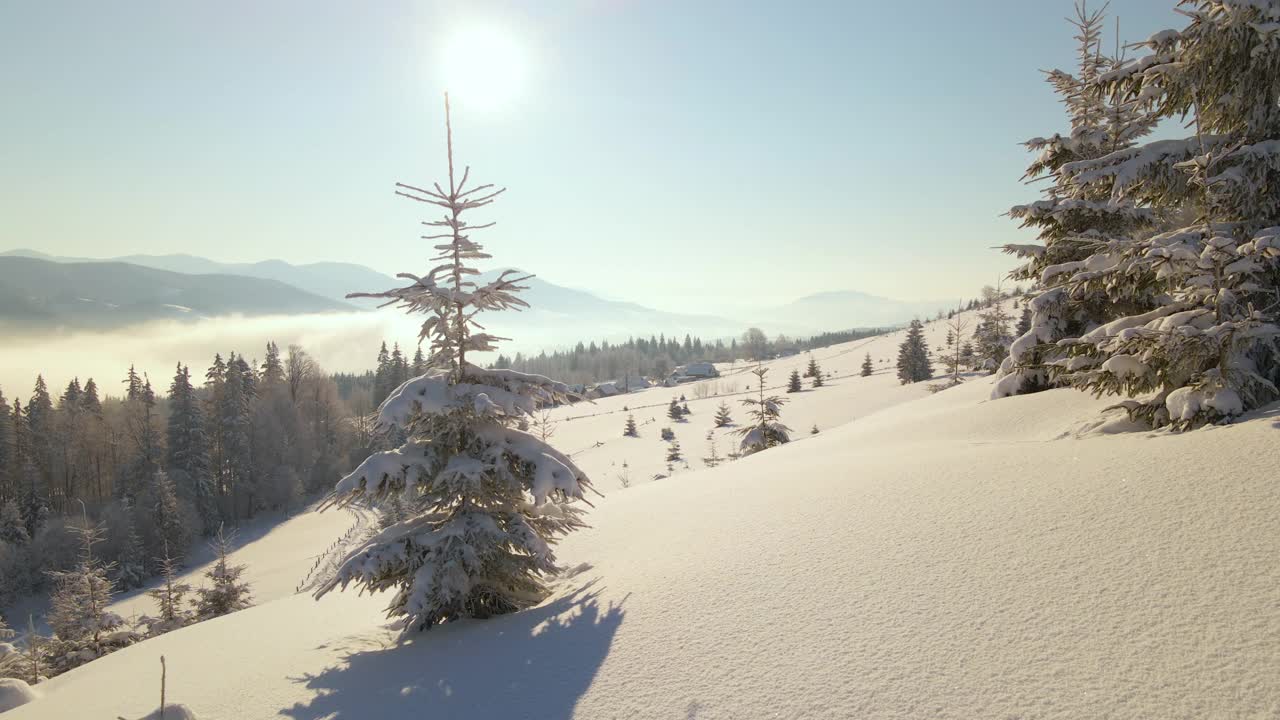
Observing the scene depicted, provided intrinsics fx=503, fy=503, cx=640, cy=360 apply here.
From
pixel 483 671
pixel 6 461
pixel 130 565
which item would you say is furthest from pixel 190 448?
pixel 483 671

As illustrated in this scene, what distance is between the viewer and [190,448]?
143ft

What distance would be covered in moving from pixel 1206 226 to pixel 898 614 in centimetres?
615

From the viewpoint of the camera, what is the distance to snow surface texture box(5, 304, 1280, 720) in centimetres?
279

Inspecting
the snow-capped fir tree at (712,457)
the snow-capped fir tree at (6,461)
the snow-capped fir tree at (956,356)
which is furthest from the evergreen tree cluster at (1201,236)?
the snow-capped fir tree at (6,461)

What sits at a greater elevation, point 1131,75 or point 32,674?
point 1131,75

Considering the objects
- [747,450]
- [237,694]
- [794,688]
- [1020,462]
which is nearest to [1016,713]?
[794,688]

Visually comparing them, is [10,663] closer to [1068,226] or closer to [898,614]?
[898,614]

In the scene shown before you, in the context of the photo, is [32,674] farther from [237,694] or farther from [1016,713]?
[1016,713]

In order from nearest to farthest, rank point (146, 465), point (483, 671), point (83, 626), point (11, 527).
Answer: point (483, 671) → point (83, 626) → point (11, 527) → point (146, 465)

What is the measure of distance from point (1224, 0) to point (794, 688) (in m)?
8.81

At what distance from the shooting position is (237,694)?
18.7 ft

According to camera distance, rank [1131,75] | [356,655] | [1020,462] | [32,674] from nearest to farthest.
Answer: [1020,462] → [356,655] → [1131,75] → [32,674]

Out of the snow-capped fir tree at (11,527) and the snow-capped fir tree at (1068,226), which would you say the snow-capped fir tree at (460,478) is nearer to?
the snow-capped fir tree at (1068,226)

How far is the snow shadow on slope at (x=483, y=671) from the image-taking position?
13.0 ft
